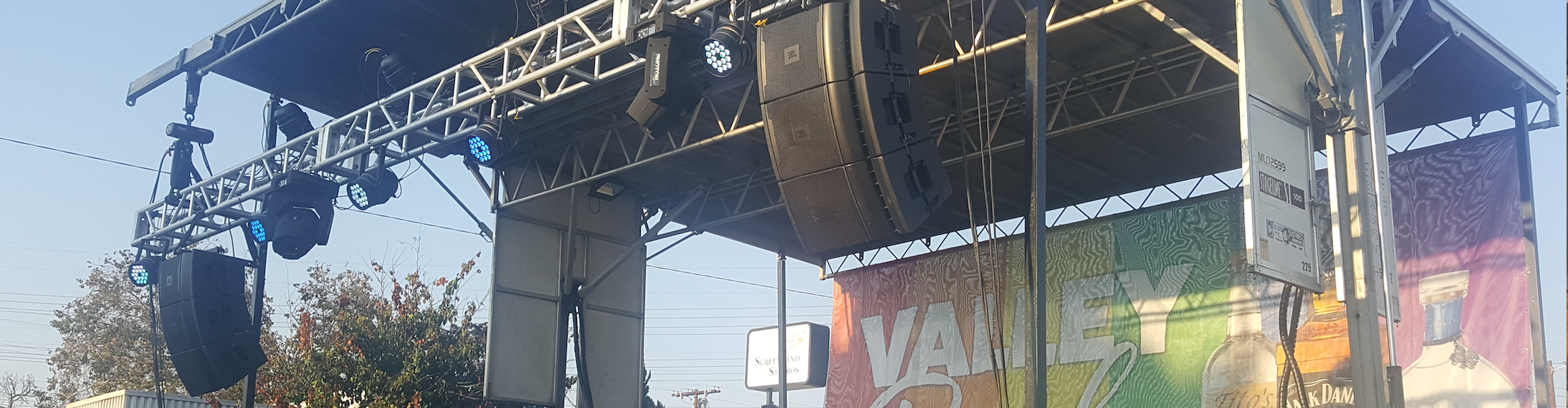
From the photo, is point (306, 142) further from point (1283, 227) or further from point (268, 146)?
point (1283, 227)

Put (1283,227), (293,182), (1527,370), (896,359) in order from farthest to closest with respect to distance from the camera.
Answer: (896,359)
(293,182)
(1527,370)
(1283,227)

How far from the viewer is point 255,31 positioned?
33.0 ft

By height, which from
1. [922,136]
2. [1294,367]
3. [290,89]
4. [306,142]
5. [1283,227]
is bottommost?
[1294,367]

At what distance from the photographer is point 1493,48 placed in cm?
870

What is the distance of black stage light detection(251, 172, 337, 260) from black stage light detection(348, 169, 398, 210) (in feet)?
0.87

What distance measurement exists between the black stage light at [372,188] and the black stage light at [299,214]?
266 millimetres

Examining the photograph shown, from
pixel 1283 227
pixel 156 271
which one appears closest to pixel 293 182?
pixel 156 271

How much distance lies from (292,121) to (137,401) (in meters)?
7.20

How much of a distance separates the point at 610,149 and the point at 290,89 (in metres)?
2.88

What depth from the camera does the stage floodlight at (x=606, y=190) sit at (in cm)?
1170

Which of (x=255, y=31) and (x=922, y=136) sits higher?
(x=255, y=31)

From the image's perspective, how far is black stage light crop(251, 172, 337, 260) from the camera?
376 inches

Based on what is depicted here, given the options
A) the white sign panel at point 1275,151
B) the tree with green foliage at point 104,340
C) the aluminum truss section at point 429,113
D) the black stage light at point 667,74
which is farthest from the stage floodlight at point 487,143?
the tree with green foliage at point 104,340

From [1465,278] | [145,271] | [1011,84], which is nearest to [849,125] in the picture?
[1011,84]
